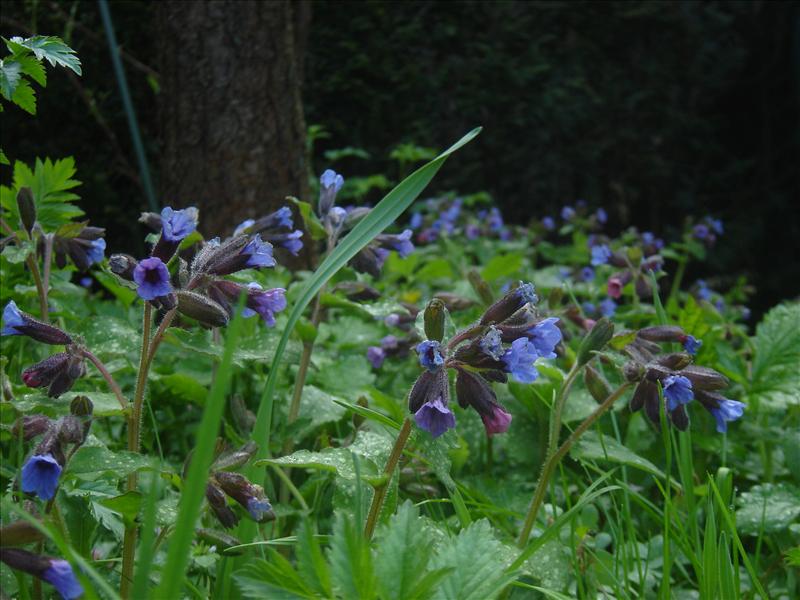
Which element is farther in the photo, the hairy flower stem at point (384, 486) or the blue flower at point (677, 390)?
the blue flower at point (677, 390)

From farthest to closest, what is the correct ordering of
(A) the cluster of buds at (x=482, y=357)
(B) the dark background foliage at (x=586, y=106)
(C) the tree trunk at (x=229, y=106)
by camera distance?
1. (B) the dark background foliage at (x=586, y=106)
2. (C) the tree trunk at (x=229, y=106)
3. (A) the cluster of buds at (x=482, y=357)

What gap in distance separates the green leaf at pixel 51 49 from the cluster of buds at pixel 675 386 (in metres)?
0.90

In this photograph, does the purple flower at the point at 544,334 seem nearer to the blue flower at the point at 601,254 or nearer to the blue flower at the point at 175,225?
the blue flower at the point at 175,225

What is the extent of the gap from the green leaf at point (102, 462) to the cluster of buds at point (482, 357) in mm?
333

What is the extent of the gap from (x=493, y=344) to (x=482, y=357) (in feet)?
0.09

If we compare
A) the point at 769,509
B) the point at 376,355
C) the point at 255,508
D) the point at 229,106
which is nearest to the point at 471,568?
the point at 255,508

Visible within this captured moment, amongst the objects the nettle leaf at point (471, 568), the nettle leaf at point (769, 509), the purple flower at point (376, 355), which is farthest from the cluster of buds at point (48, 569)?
the purple flower at point (376, 355)

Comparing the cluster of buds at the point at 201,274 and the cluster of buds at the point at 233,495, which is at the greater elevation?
the cluster of buds at the point at 201,274

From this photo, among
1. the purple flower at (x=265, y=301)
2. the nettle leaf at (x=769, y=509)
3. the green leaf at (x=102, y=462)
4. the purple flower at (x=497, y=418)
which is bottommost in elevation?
the nettle leaf at (x=769, y=509)

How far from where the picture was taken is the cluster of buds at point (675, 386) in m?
1.25

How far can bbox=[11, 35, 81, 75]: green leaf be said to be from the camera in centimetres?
111

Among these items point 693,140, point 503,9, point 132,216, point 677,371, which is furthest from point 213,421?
point 693,140

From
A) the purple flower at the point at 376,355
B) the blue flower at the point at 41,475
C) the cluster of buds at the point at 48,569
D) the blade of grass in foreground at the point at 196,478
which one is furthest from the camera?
the purple flower at the point at 376,355

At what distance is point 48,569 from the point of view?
766 millimetres
